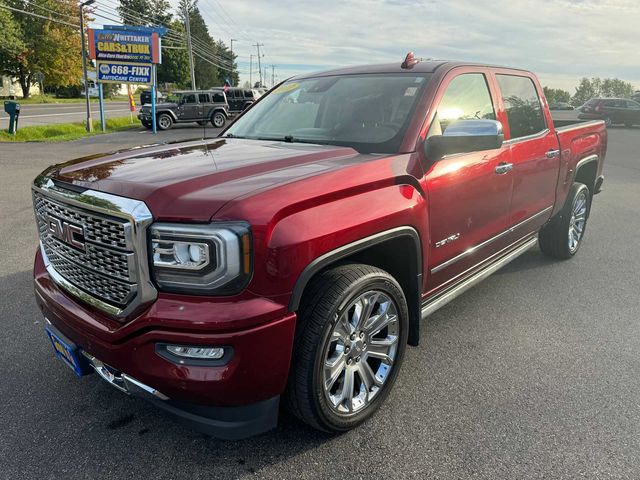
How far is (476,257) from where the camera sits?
11.4ft

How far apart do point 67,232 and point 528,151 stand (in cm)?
328

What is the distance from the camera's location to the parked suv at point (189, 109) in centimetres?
2431

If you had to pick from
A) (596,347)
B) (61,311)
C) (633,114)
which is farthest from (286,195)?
(633,114)

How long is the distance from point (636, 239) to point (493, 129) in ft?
15.4

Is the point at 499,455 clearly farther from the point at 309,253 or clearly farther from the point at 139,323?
the point at 139,323

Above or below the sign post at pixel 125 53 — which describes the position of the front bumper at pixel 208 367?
below

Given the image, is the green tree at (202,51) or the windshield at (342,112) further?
the green tree at (202,51)

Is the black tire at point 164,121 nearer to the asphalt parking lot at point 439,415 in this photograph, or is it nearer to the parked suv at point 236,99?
the parked suv at point 236,99

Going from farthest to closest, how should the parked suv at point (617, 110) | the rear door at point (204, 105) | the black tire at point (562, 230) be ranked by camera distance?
the parked suv at point (617, 110)
the rear door at point (204, 105)
the black tire at point (562, 230)

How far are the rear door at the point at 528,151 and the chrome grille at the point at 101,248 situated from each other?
9.02 feet

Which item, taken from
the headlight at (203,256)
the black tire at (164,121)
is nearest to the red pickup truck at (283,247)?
the headlight at (203,256)

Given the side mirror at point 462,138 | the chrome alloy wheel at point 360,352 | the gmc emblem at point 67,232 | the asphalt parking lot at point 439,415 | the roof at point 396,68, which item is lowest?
the asphalt parking lot at point 439,415

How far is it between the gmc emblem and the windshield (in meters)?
1.48

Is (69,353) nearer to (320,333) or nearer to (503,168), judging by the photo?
(320,333)
